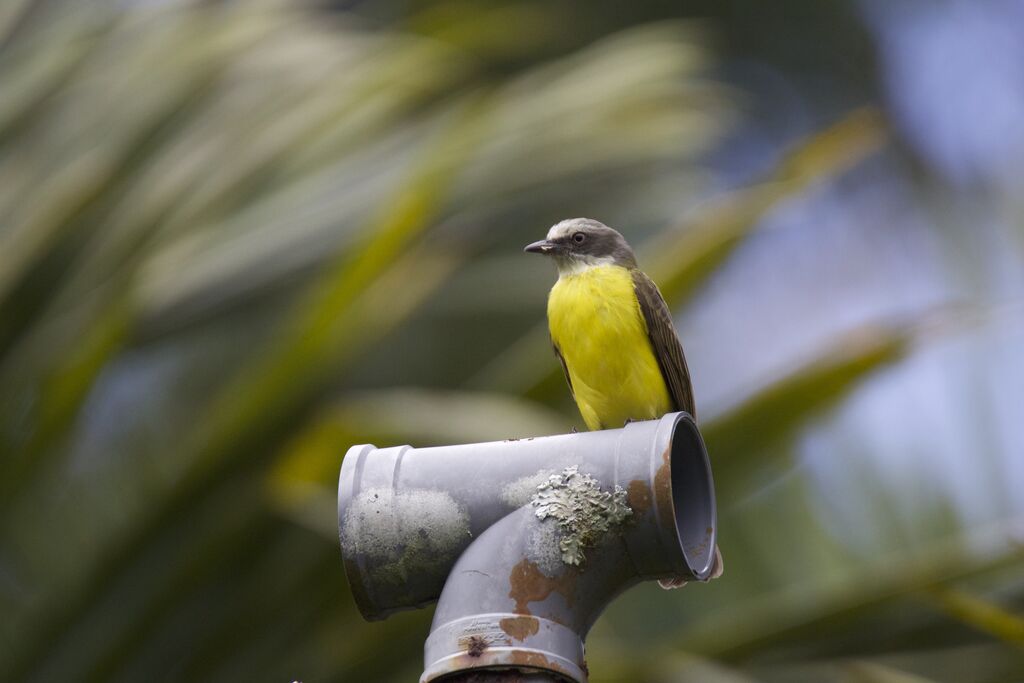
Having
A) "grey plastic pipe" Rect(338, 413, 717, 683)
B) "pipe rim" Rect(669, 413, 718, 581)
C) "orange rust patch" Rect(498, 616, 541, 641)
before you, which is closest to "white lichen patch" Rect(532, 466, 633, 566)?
"grey plastic pipe" Rect(338, 413, 717, 683)

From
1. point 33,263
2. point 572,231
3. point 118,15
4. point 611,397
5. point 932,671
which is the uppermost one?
point 118,15

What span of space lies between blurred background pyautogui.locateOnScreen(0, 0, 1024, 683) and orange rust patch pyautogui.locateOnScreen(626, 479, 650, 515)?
60.7 inches

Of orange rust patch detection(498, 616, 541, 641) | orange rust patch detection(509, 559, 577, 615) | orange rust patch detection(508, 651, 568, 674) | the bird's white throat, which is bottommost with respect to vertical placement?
the bird's white throat

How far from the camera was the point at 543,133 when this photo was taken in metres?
5.16

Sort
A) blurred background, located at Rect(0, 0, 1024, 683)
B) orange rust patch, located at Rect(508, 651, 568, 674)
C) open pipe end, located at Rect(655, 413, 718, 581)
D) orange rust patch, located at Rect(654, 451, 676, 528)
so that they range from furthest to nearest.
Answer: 1. blurred background, located at Rect(0, 0, 1024, 683)
2. open pipe end, located at Rect(655, 413, 718, 581)
3. orange rust patch, located at Rect(654, 451, 676, 528)
4. orange rust patch, located at Rect(508, 651, 568, 674)

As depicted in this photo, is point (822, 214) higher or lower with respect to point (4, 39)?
lower

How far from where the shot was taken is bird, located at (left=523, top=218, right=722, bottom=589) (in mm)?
4199

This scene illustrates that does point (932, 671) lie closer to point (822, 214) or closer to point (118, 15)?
point (118, 15)

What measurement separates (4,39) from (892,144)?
721cm

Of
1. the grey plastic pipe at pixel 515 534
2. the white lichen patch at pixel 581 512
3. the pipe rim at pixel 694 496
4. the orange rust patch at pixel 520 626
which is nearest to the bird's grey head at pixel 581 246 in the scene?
the pipe rim at pixel 694 496

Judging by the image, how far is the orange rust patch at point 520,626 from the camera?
2127 mm

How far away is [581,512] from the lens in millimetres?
2193

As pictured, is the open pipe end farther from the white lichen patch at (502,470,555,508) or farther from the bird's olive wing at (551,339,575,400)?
the bird's olive wing at (551,339,575,400)

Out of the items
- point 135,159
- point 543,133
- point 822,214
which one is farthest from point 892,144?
point 135,159
